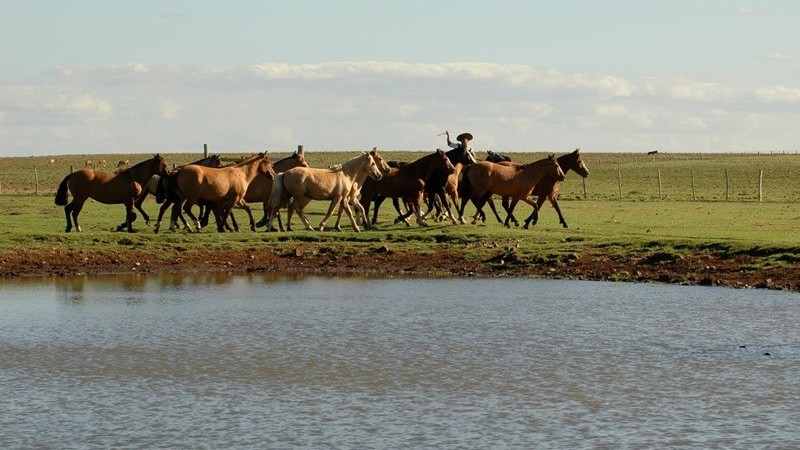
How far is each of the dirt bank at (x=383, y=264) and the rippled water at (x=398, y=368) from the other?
7.31 feet

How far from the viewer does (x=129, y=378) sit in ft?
46.8

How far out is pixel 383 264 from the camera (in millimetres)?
27031

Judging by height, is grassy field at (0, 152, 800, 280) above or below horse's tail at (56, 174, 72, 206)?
below

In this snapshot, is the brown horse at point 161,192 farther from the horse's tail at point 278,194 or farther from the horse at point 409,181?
the horse at point 409,181

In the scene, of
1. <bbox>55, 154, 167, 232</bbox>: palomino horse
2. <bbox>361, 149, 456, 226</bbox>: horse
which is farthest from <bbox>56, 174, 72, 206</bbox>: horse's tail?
<bbox>361, 149, 456, 226</bbox>: horse

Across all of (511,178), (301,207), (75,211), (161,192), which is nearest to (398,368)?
(301,207)

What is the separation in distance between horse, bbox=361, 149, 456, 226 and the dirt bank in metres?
5.13

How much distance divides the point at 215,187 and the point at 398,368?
1621 cm

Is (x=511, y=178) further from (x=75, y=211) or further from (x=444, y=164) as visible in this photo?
(x=75, y=211)

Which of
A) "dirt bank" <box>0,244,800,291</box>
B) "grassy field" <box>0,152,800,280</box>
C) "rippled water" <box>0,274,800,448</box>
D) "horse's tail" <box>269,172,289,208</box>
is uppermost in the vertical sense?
"horse's tail" <box>269,172,289,208</box>

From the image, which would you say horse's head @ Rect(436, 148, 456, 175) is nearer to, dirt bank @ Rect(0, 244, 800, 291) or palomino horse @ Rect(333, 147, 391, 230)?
palomino horse @ Rect(333, 147, 391, 230)

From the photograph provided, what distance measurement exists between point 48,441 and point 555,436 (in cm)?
423

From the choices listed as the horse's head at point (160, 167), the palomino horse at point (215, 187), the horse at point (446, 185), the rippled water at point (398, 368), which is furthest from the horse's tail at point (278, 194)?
the rippled water at point (398, 368)

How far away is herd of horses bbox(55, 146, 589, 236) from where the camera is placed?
100ft
